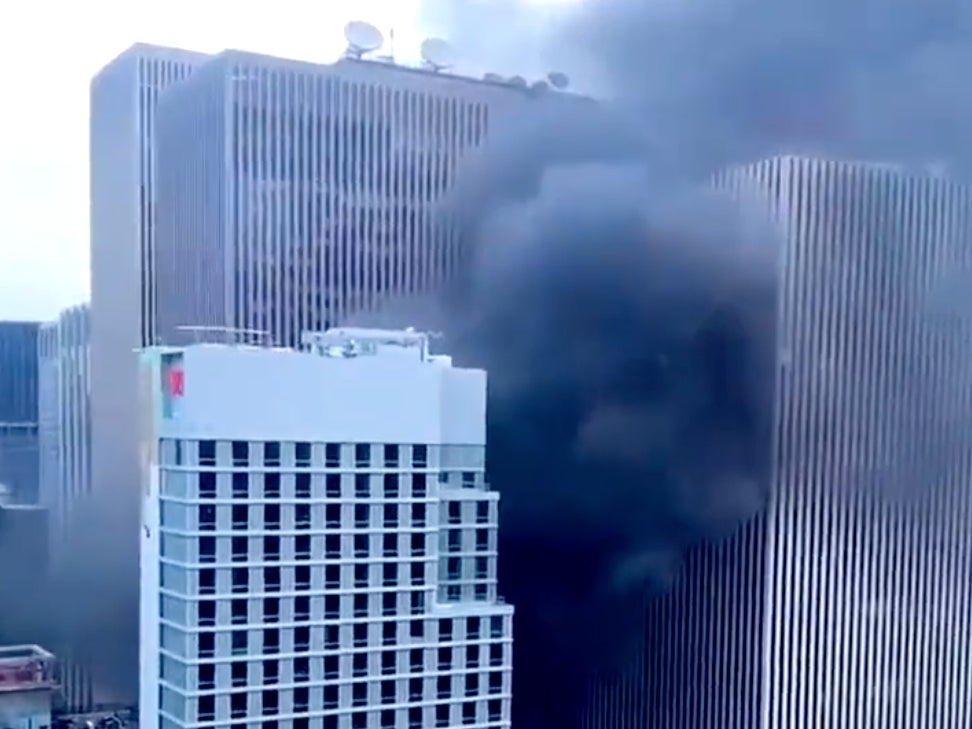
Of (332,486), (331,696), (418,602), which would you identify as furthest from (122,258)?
(331,696)

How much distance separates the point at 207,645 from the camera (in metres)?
19.8

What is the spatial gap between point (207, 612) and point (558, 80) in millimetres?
23434

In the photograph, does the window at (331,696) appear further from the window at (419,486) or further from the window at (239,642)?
the window at (419,486)

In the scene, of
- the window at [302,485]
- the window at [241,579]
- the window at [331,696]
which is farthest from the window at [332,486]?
the window at [331,696]

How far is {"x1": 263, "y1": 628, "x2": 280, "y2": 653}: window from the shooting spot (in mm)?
20328

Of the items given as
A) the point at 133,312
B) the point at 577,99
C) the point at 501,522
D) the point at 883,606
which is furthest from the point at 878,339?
the point at 133,312

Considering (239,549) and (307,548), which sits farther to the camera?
(307,548)

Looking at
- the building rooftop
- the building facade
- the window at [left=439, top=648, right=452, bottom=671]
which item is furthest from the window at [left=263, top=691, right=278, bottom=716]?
the building facade

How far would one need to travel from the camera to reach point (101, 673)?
143ft

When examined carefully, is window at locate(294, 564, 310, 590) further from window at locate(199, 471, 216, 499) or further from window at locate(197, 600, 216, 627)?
window at locate(199, 471, 216, 499)

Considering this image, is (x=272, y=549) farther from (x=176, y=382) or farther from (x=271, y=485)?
(x=176, y=382)

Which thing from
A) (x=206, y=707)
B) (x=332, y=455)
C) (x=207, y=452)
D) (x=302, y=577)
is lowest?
(x=206, y=707)

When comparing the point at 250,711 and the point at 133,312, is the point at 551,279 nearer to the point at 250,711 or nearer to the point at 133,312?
the point at 250,711

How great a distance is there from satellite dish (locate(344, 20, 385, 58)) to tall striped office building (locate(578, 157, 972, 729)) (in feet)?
36.5
